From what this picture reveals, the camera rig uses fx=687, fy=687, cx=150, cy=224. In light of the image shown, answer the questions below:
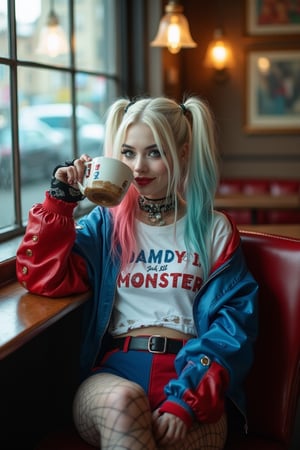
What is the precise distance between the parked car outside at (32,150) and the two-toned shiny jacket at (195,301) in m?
0.64

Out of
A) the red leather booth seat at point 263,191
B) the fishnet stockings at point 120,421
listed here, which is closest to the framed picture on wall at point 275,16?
the red leather booth seat at point 263,191

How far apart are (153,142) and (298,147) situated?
147 inches

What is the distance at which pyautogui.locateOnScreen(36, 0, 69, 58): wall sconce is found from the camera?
9.73ft

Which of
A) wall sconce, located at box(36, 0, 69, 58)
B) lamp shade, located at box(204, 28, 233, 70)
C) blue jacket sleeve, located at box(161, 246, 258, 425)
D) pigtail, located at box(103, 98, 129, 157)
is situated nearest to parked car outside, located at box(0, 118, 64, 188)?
wall sconce, located at box(36, 0, 69, 58)

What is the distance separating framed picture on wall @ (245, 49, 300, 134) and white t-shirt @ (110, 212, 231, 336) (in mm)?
3633

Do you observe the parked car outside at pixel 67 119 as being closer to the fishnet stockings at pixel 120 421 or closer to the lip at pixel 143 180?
the lip at pixel 143 180

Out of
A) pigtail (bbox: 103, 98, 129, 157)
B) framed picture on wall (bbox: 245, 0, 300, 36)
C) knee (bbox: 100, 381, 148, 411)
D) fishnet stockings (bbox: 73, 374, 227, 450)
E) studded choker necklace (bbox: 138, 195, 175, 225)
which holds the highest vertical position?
framed picture on wall (bbox: 245, 0, 300, 36)

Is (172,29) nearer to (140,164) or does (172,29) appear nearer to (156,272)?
(140,164)

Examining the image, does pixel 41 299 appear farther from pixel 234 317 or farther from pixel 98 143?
pixel 98 143

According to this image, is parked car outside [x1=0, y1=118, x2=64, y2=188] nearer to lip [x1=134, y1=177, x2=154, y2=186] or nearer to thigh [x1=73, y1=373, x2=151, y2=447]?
lip [x1=134, y1=177, x2=154, y2=186]

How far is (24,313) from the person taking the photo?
61.9 inches

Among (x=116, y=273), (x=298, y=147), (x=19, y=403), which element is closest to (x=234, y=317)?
(x=116, y=273)

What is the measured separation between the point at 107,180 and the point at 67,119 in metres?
1.56

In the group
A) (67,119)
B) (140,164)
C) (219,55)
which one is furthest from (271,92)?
(140,164)
